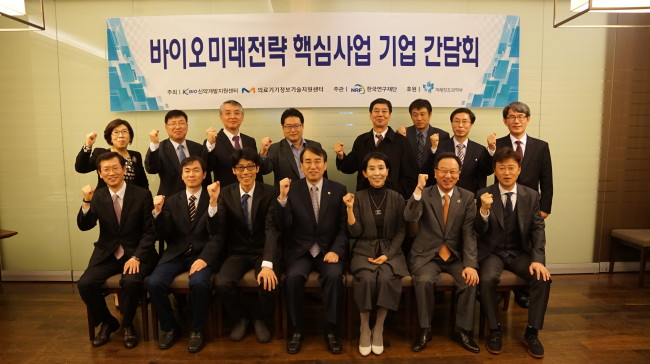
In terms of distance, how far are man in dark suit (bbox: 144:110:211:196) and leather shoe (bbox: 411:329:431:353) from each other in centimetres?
205

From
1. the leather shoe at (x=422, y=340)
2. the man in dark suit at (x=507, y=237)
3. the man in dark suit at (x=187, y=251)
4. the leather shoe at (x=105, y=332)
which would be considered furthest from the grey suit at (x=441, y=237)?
the leather shoe at (x=105, y=332)

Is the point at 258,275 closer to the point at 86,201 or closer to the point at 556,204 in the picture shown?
the point at 86,201

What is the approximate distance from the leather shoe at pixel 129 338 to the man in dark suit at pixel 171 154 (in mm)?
1106

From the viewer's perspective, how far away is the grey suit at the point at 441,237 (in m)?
3.09

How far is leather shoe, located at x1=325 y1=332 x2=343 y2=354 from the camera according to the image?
9.84 ft

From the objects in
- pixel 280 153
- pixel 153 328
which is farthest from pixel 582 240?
pixel 153 328

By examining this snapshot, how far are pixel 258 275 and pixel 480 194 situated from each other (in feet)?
5.69

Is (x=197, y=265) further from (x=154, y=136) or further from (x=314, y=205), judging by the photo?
(x=154, y=136)

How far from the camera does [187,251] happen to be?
327 cm

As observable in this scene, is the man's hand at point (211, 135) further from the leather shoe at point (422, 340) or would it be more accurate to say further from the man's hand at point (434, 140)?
the leather shoe at point (422, 340)

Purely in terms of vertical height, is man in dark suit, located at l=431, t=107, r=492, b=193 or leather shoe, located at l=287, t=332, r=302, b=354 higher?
man in dark suit, located at l=431, t=107, r=492, b=193

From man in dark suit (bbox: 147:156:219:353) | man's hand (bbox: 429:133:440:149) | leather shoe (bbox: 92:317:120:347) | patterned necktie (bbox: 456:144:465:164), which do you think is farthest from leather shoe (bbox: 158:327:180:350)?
patterned necktie (bbox: 456:144:465:164)

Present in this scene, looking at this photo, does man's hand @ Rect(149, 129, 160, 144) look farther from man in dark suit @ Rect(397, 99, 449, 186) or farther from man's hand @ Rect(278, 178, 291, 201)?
man in dark suit @ Rect(397, 99, 449, 186)

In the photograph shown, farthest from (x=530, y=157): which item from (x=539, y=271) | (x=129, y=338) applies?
(x=129, y=338)
